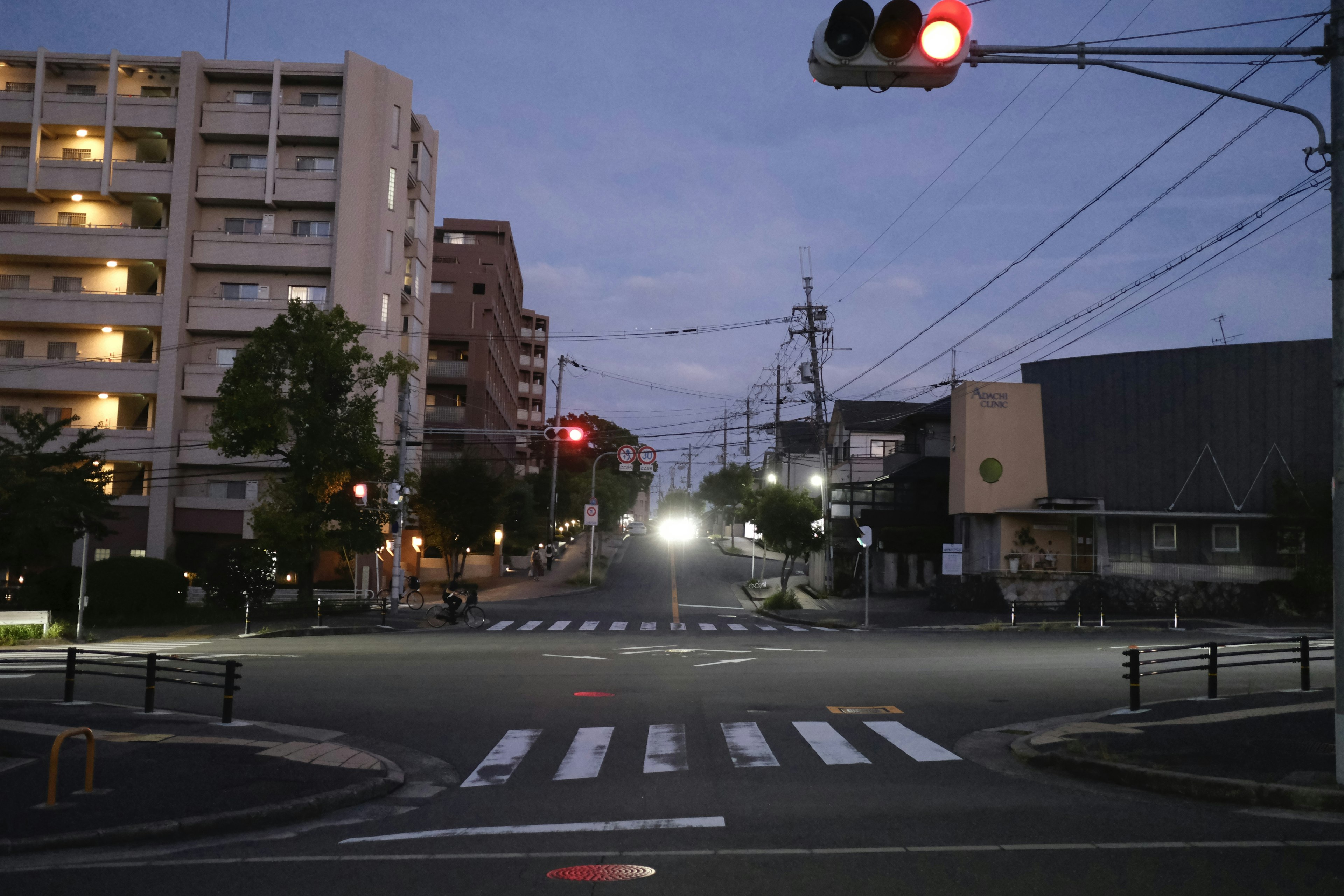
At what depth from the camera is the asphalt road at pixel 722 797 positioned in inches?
275

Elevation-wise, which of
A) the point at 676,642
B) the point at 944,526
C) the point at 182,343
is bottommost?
the point at 676,642

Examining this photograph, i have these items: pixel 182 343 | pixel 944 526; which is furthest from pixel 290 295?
pixel 944 526

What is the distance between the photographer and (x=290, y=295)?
1932 inches

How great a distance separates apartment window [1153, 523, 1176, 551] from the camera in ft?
137

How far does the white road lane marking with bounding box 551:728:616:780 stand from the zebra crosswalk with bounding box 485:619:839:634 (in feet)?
62.2

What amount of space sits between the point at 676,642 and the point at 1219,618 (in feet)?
76.3

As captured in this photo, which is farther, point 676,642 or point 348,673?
point 676,642

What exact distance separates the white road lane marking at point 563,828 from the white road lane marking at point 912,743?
4187 mm

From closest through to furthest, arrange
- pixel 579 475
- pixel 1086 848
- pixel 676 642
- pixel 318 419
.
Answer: pixel 1086 848 → pixel 676 642 → pixel 318 419 → pixel 579 475

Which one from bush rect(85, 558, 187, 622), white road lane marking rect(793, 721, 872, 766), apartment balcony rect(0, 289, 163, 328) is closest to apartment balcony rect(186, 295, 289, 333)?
apartment balcony rect(0, 289, 163, 328)

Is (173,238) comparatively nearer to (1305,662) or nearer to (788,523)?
(788,523)

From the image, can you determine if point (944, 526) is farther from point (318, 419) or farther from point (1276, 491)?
point (318, 419)

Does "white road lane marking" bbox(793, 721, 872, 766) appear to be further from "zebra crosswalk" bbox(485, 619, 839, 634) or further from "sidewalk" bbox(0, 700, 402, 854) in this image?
"zebra crosswalk" bbox(485, 619, 839, 634)

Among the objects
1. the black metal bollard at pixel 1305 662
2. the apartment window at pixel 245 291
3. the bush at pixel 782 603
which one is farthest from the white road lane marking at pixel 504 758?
the apartment window at pixel 245 291
